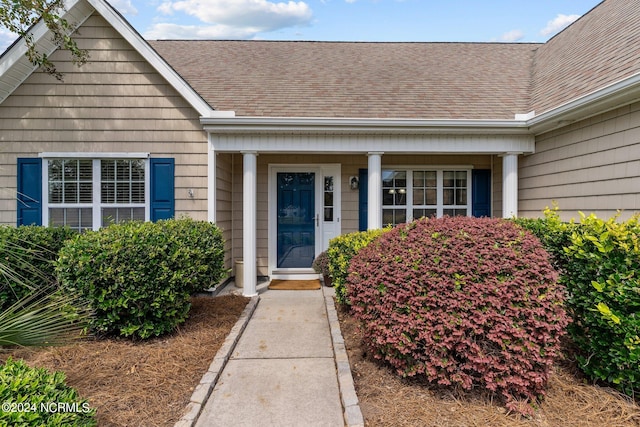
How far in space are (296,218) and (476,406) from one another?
5229 mm

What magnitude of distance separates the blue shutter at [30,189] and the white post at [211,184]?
272 centimetres

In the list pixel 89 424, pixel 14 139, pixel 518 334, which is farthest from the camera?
pixel 14 139

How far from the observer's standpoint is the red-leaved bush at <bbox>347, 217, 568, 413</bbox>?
106 inches

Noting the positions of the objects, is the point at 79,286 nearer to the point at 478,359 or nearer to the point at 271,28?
the point at 478,359

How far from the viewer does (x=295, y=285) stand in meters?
6.84

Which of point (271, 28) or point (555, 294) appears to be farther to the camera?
point (271, 28)

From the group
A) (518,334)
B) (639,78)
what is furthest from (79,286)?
(639,78)

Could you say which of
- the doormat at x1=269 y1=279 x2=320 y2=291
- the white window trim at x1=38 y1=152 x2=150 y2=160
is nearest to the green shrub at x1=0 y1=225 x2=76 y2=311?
the white window trim at x1=38 y1=152 x2=150 y2=160

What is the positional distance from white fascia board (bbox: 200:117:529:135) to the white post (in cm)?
39

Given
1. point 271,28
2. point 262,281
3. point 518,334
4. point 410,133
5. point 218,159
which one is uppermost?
point 271,28

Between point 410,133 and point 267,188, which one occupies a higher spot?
point 410,133

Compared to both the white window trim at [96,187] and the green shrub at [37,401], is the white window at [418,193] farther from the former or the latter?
the green shrub at [37,401]

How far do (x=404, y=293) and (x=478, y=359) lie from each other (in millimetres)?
712

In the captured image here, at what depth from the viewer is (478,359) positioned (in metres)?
2.67
